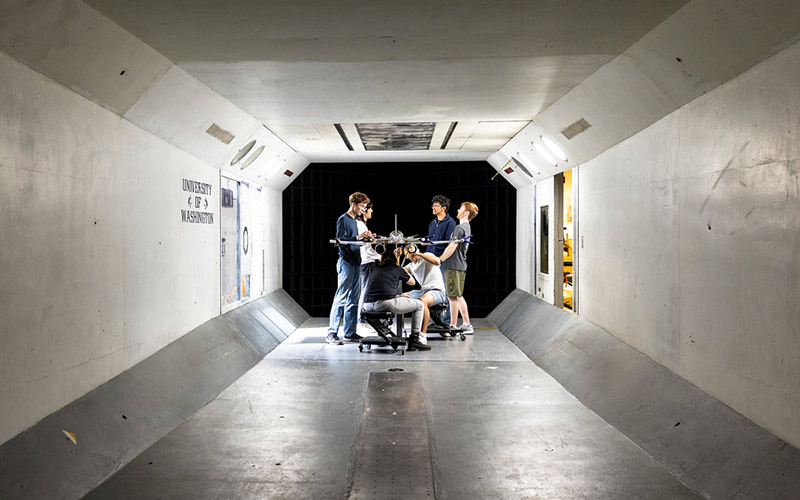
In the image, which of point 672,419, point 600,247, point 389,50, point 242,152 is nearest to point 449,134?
point 242,152

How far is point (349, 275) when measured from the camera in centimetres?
928

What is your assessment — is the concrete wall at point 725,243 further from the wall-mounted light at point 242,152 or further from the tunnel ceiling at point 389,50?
the wall-mounted light at point 242,152

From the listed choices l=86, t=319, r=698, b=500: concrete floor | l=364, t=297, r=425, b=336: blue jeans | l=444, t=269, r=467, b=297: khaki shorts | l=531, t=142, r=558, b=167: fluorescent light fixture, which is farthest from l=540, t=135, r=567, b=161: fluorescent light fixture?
l=86, t=319, r=698, b=500: concrete floor

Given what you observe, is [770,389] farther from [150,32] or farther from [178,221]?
[178,221]

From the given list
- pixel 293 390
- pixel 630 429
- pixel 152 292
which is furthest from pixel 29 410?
pixel 630 429

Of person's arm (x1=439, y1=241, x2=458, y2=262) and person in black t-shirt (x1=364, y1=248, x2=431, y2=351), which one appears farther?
person's arm (x1=439, y1=241, x2=458, y2=262)

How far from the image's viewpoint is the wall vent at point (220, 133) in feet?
23.3

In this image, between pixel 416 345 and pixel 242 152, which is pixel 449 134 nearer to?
pixel 242 152

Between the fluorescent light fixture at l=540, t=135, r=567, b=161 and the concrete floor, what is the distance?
2.88m

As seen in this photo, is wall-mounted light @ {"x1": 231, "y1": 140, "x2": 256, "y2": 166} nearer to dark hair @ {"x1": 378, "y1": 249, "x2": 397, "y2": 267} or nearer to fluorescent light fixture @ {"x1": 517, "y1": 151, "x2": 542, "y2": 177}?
dark hair @ {"x1": 378, "y1": 249, "x2": 397, "y2": 267}

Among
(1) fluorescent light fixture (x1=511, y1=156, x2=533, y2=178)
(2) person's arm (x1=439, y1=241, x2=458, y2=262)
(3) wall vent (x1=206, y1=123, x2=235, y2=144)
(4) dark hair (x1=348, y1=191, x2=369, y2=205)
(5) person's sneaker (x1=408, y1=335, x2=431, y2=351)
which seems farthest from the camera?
(1) fluorescent light fixture (x1=511, y1=156, x2=533, y2=178)

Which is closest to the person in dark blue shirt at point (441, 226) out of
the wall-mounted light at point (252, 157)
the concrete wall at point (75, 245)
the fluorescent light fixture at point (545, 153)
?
the fluorescent light fixture at point (545, 153)

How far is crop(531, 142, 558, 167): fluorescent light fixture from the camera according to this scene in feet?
29.7

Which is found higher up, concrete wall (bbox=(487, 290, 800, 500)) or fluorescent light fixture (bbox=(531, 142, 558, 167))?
fluorescent light fixture (bbox=(531, 142, 558, 167))
